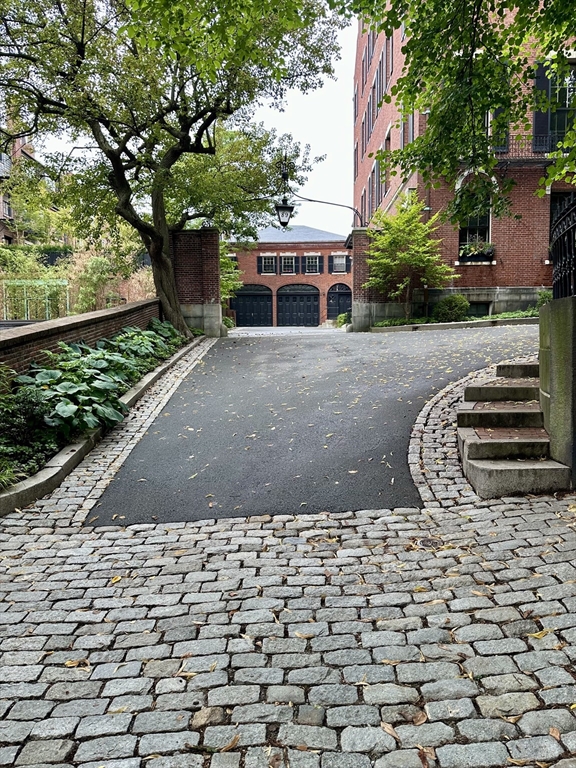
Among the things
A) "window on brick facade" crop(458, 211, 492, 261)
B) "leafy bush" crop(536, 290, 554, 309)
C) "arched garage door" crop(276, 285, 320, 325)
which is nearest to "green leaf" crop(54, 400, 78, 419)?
"leafy bush" crop(536, 290, 554, 309)

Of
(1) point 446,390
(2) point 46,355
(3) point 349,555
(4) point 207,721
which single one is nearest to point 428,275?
(1) point 446,390

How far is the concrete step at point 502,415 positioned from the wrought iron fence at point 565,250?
3.92 feet

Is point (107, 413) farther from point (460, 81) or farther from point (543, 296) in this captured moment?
point (543, 296)

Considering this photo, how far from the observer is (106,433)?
7566mm

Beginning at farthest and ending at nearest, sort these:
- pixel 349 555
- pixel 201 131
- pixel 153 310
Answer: pixel 153 310 < pixel 201 131 < pixel 349 555

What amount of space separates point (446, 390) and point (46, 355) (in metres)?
5.66

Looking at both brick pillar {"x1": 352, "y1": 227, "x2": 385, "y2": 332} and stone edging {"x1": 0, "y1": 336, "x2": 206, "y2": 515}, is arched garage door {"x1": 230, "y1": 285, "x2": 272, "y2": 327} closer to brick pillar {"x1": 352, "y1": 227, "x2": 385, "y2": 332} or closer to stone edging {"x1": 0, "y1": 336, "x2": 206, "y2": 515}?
brick pillar {"x1": 352, "y1": 227, "x2": 385, "y2": 332}

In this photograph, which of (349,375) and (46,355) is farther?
(349,375)

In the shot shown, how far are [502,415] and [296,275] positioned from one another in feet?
125

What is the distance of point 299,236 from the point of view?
4500 cm

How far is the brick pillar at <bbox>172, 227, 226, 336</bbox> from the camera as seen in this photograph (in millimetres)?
18609

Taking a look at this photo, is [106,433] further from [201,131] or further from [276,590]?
[201,131]

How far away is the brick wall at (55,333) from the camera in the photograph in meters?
7.24

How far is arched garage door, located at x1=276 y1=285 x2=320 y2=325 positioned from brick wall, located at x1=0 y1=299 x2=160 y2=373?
29314 mm
